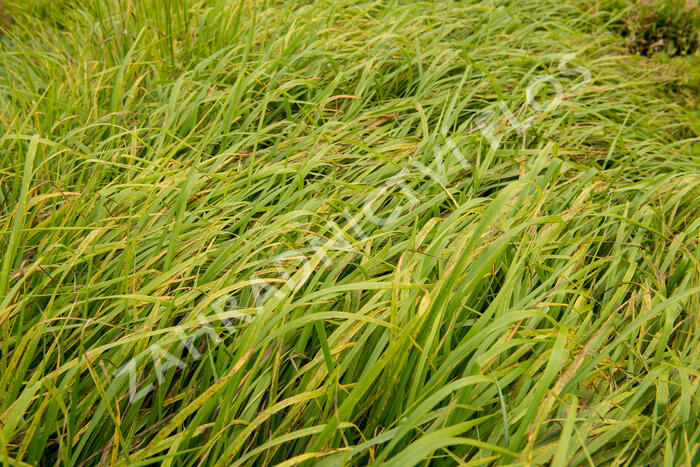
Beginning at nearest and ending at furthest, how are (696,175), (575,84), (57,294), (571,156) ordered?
1. (57,294)
2. (696,175)
3. (571,156)
4. (575,84)

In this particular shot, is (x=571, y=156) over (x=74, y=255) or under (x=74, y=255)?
under

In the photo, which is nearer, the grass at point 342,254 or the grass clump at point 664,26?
the grass at point 342,254

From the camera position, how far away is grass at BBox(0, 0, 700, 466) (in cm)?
114

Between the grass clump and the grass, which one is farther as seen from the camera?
the grass clump

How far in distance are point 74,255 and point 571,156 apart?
1732 millimetres

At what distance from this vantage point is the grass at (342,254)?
1139 mm

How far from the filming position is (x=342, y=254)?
1458 mm

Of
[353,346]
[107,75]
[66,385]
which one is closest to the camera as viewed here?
[66,385]

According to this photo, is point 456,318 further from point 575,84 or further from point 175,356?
point 575,84

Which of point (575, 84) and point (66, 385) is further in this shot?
point (575, 84)

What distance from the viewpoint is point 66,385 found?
1102mm

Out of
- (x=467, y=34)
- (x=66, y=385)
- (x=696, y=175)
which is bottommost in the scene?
(x=696, y=175)

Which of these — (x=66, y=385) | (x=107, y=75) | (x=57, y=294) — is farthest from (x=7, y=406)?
(x=107, y=75)

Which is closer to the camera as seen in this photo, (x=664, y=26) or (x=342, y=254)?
(x=342, y=254)
